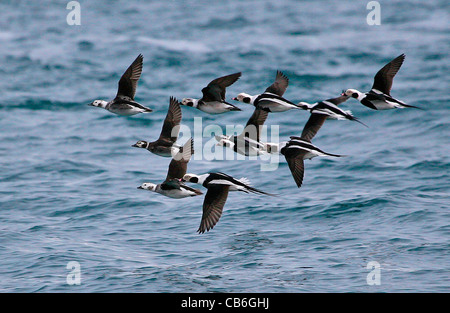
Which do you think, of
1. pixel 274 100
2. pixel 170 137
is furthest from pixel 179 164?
pixel 274 100

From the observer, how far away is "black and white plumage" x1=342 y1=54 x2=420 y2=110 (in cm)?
1448

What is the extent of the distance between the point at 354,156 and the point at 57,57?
14091mm

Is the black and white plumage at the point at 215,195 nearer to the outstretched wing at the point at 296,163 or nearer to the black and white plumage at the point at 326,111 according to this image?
the outstretched wing at the point at 296,163

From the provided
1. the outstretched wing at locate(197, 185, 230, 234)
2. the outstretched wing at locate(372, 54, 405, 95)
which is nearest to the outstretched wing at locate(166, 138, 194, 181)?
the outstretched wing at locate(197, 185, 230, 234)

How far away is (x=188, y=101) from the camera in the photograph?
15586 mm

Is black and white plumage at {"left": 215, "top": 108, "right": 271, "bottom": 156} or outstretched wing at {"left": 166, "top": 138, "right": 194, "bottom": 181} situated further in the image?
outstretched wing at {"left": 166, "top": 138, "right": 194, "bottom": 181}

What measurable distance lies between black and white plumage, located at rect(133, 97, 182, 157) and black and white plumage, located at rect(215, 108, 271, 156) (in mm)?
840

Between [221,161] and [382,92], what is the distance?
27.9 ft

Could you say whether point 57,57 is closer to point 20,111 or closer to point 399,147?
point 20,111

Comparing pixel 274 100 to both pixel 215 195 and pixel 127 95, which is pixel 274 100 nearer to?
pixel 215 195

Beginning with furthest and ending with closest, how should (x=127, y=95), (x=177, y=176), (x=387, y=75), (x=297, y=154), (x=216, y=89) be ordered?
(x=127, y=95) < (x=177, y=176) < (x=216, y=89) < (x=387, y=75) < (x=297, y=154)

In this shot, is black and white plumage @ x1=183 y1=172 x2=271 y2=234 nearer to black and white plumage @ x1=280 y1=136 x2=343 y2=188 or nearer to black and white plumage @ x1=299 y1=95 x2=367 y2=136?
black and white plumage @ x1=280 y1=136 x2=343 y2=188

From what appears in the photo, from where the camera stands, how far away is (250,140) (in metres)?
15.1

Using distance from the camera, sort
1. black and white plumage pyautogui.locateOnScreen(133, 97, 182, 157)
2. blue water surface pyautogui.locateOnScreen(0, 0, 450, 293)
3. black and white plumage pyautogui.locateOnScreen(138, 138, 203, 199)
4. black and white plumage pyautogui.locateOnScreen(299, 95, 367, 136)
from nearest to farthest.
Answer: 1. black and white plumage pyautogui.locateOnScreen(299, 95, 367, 136)
2. black and white plumage pyautogui.locateOnScreen(138, 138, 203, 199)
3. black and white plumage pyautogui.locateOnScreen(133, 97, 182, 157)
4. blue water surface pyautogui.locateOnScreen(0, 0, 450, 293)
